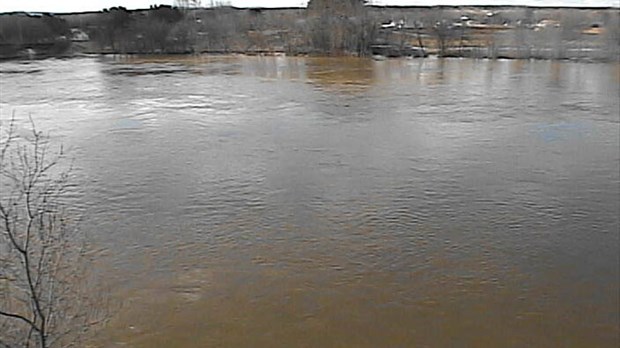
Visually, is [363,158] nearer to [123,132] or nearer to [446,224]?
[446,224]

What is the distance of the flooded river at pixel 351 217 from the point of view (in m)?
A: 5.22

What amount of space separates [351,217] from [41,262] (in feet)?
9.91

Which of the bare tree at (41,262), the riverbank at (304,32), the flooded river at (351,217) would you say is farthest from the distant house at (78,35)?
the bare tree at (41,262)

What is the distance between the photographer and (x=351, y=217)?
23.5 ft

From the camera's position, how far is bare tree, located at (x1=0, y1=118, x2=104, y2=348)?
4.54 meters

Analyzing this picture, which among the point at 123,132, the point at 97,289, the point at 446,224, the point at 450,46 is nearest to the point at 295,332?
the point at 97,289

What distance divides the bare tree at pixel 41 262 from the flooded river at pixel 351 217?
26 cm

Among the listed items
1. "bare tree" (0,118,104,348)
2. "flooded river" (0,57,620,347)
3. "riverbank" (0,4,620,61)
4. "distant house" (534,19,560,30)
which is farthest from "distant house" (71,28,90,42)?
"bare tree" (0,118,104,348)

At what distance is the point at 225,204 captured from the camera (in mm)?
7559

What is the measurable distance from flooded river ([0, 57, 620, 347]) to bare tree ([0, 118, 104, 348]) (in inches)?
10.1

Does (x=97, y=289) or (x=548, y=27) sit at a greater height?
(x=548, y=27)

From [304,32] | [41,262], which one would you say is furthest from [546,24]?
[41,262]

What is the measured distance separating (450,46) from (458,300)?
1972 centimetres

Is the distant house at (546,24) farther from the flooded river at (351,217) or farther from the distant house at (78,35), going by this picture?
the distant house at (78,35)
